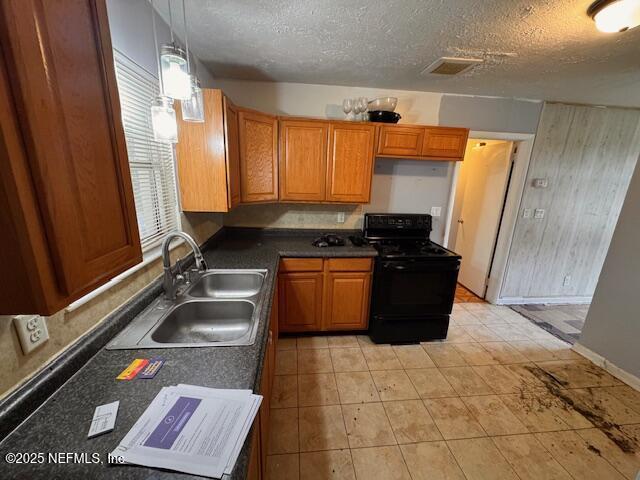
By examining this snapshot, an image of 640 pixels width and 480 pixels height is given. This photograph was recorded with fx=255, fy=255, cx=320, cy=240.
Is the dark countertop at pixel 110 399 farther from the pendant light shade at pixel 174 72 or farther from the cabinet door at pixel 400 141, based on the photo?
the cabinet door at pixel 400 141

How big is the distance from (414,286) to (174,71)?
2291 millimetres

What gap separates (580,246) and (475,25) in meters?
3.28

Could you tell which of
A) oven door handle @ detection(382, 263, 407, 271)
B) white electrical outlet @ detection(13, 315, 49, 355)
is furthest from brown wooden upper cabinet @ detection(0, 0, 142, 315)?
oven door handle @ detection(382, 263, 407, 271)

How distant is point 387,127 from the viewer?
2424 millimetres

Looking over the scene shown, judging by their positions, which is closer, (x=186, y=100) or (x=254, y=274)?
(x=186, y=100)

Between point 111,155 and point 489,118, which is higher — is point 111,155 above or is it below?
below

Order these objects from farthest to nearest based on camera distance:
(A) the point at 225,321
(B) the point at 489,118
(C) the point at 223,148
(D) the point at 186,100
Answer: (B) the point at 489,118 < (C) the point at 223,148 < (A) the point at 225,321 < (D) the point at 186,100

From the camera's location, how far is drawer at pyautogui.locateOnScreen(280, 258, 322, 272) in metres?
2.34

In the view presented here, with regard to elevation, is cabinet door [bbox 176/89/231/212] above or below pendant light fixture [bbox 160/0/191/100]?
below

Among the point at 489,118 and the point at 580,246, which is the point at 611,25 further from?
the point at 580,246

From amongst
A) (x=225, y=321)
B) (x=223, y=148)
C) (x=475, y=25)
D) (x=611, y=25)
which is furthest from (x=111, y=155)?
(x=611, y=25)

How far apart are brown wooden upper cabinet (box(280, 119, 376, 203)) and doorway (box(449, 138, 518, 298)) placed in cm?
152

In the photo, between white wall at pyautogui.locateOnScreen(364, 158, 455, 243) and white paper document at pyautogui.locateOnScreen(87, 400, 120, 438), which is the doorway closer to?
white wall at pyautogui.locateOnScreen(364, 158, 455, 243)

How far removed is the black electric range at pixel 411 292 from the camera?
2.34m
